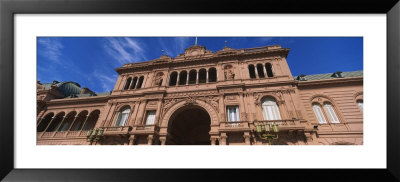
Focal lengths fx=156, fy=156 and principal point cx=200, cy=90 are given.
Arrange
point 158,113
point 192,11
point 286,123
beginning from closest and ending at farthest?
point 192,11, point 286,123, point 158,113

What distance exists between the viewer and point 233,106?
12.3m

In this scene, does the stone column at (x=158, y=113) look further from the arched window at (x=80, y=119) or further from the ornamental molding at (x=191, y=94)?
the arched window at (x=80, y=119)

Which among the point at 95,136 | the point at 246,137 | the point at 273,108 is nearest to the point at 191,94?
the point at 246,137

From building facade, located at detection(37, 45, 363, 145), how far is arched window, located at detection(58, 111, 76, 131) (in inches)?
3.1

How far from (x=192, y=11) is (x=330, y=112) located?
42.0 ft

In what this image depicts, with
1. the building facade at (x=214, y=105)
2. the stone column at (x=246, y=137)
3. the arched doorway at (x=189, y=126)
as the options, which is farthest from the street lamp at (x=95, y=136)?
the stone column at (x=246, y=137)

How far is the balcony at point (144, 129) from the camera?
1142 cm

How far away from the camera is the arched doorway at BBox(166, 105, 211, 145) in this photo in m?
13.0

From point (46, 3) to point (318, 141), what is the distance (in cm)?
1363

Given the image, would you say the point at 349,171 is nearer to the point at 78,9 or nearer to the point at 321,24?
the point at 321,24

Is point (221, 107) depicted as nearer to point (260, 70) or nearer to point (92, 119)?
point (260, 70)

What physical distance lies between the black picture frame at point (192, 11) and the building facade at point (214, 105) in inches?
265

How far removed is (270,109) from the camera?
11820 mm

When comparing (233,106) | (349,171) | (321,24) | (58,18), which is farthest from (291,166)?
(233,106)
